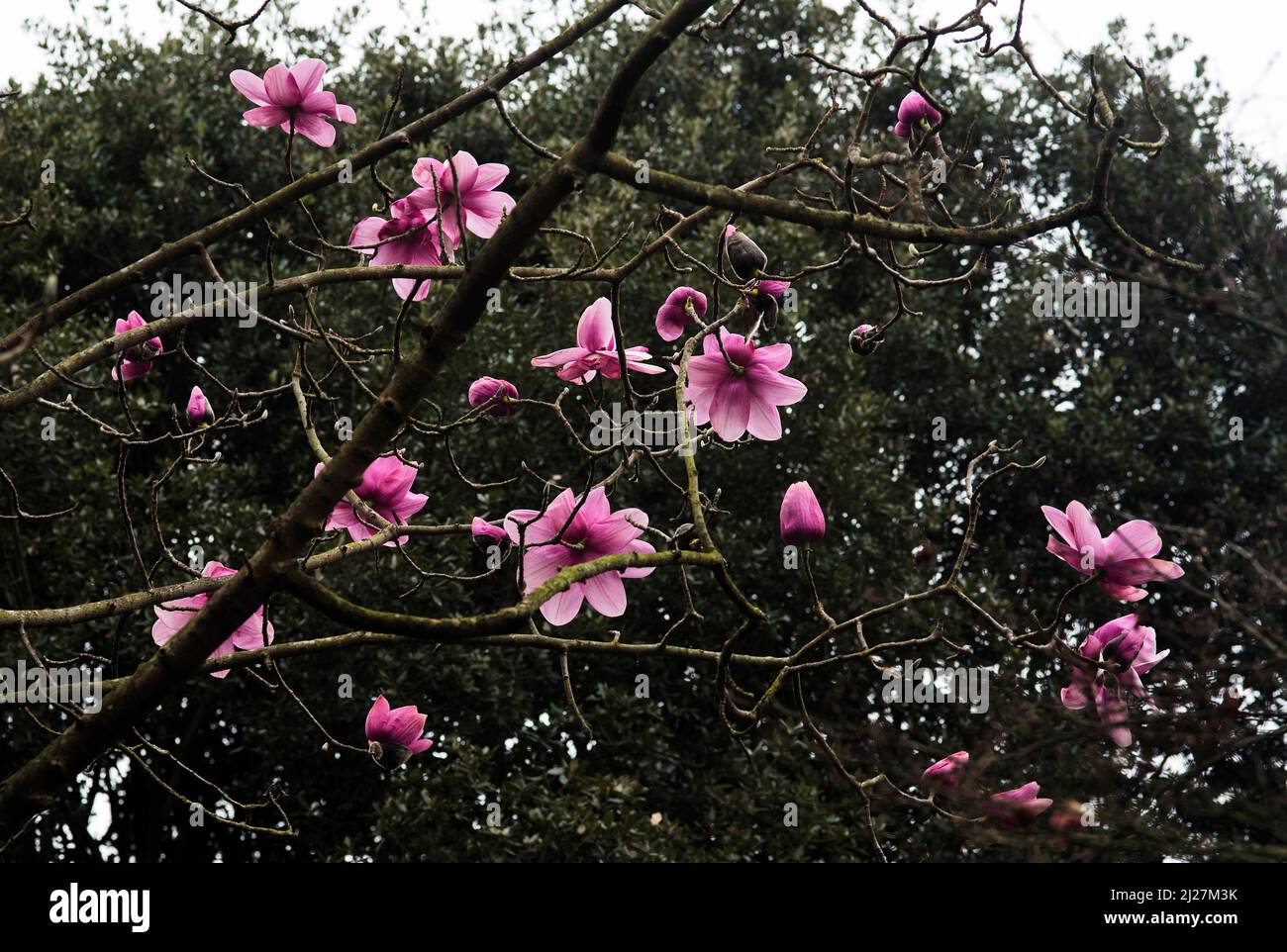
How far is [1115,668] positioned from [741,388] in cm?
67

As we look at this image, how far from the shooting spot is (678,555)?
4.68 feet

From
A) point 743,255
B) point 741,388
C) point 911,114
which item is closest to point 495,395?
point 741,388

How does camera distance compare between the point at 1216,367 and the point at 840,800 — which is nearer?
the point at 840,800

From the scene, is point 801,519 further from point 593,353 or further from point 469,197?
point 469,197

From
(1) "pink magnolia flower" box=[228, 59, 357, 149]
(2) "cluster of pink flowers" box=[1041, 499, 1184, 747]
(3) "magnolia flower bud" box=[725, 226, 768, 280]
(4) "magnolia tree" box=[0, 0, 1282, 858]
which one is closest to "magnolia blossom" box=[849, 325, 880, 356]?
(4) "magnolia tree" box=[0, 0, 1282, 858]

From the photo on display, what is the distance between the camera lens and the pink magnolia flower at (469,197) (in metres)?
1.96

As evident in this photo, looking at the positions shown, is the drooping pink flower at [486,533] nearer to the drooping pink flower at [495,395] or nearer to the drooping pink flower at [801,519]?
the drooping pink flower at [495,395]

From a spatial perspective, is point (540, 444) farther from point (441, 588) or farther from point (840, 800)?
point (840, 800)

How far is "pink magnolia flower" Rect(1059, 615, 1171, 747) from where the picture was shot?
1.78 meters

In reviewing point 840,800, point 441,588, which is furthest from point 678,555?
point 840,800

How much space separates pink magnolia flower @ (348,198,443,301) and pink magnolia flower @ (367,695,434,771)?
0.66 metres

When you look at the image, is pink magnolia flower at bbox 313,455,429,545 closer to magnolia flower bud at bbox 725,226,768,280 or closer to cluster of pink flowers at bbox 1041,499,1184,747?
magnolia flower bud at bbox 725,226,768,280
